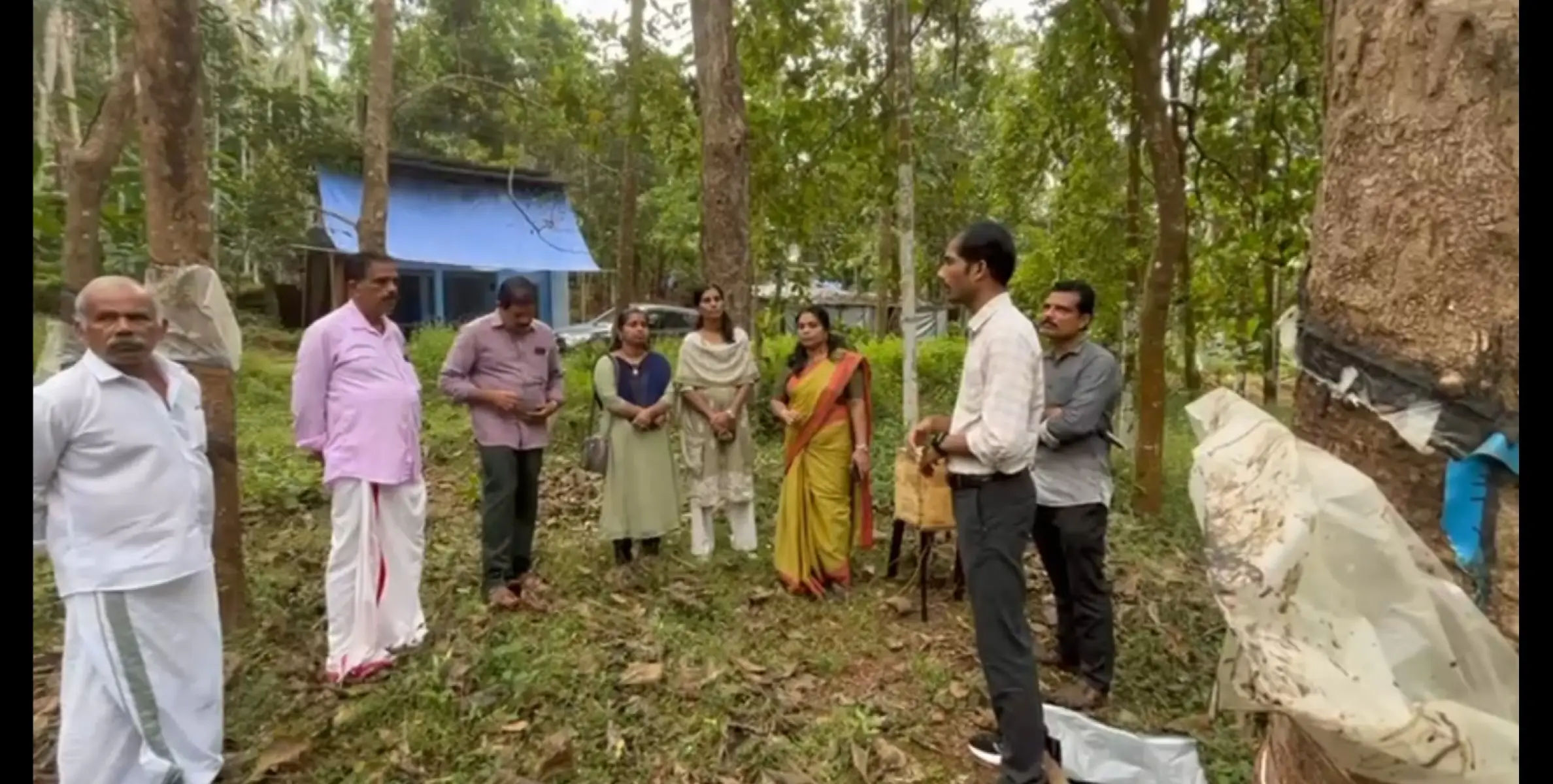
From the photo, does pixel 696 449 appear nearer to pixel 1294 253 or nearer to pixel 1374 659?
pixel 1294 253

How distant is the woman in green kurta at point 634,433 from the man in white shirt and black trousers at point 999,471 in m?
2.51

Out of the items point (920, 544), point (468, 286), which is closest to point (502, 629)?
point (920, 544)

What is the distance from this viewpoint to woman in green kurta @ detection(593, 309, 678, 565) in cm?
499

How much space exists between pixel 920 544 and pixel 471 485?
3.79 m

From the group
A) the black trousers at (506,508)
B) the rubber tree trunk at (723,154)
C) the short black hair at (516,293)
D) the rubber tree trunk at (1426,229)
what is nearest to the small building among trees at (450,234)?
the rubber tree trunk at (723,154)

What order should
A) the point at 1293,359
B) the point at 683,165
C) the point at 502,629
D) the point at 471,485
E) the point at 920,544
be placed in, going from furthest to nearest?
the point at 683,165 → the point at 471,485 → the point at 920,544 → the point at 502,629 → the point at 1293,359

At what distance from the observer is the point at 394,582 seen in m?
3.87

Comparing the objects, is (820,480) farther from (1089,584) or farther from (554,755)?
(554,755)

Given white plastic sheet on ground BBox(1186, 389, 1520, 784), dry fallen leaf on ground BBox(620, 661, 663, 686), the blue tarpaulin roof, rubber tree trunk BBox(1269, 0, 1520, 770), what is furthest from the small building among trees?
white plastic sheet on ground BBox(1186, 389, 1520, 784)

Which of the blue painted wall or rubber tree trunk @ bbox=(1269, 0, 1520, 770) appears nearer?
rubber tree trunk @ bbox=(1269, 0, 1520, 770)

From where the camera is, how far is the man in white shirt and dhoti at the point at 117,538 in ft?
8.64

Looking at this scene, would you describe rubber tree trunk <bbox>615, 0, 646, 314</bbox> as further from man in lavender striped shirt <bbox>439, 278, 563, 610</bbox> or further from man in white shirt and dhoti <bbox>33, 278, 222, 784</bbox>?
man in white shirt and dhoti <bbox>33, 278, 222, 784</bbox>

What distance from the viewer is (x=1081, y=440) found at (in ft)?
12.1

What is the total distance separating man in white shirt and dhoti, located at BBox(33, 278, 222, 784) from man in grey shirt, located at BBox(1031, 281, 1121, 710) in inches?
122
